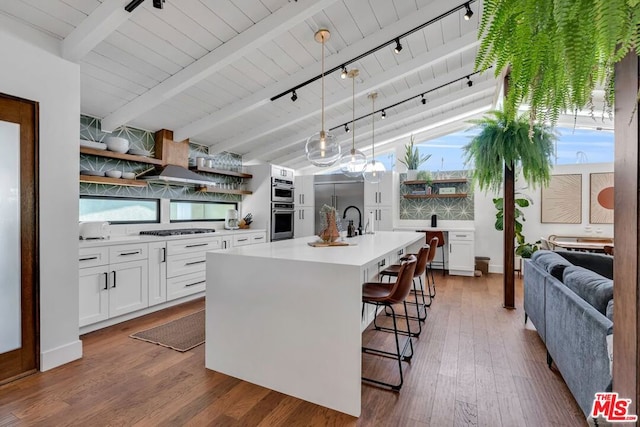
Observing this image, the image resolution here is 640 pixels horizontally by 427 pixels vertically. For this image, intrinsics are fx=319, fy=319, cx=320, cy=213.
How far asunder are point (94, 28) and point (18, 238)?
156 cm

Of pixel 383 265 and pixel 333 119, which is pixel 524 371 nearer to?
pixel 383 265

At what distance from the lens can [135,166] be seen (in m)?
4.08

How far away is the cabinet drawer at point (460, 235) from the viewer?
5.60m

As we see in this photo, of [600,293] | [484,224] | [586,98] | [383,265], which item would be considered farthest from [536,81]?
[484,224]

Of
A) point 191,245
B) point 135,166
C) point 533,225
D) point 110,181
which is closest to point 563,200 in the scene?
point 533,225

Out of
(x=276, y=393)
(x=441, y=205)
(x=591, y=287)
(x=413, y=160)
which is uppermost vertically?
(x=413, y=160)

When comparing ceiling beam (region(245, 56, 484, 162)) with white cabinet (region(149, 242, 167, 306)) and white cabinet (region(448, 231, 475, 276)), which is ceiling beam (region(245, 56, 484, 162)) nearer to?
white cabinet (region(149, 242, 167, 306))

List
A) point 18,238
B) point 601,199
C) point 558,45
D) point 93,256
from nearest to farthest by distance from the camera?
1. point 558,45
2. point 18,238
3. point 93,256
4. point 601,199

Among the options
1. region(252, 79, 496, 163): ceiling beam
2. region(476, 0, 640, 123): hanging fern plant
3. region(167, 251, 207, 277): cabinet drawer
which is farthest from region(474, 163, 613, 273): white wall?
region(476, 0, 640, 123): hanging fern plant

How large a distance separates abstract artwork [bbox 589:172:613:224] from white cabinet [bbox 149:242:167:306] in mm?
6807

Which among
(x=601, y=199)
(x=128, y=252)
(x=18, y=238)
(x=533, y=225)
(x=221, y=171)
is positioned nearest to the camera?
(x=18, y=238)

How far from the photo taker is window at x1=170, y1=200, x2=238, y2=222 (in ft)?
15.5

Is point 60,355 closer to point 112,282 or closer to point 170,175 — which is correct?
point 112,282

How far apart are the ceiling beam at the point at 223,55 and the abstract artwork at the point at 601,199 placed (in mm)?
5742
